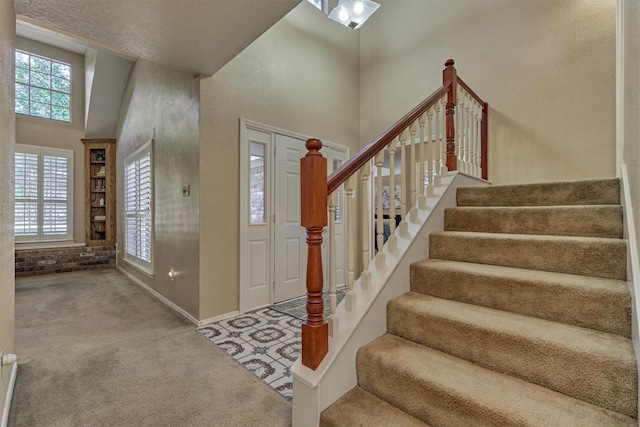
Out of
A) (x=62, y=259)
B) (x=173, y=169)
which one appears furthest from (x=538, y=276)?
(x=62, y=259)

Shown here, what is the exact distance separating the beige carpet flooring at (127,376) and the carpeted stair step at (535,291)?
3.65ft

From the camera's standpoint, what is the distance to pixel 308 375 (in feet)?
4.13

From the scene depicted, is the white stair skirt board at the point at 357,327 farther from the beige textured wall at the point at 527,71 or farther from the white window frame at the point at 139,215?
the white window frame at the point at 139,215

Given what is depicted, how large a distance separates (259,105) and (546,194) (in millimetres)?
2791

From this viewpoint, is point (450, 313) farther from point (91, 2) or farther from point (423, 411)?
point (91, 2)

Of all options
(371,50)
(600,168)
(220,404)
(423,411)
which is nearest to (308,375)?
(423,411)

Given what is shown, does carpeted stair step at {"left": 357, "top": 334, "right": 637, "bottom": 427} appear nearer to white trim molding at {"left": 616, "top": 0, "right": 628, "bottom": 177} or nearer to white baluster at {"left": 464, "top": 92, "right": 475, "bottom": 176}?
white trim molding at {"left": 616, "top": 0, "right": 628, "bottom": 177}

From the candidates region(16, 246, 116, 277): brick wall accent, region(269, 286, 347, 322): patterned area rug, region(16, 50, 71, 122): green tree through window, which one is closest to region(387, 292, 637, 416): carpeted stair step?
region(269, 286, 347, 322): patterned area rug

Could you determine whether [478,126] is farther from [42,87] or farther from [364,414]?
[42,87]

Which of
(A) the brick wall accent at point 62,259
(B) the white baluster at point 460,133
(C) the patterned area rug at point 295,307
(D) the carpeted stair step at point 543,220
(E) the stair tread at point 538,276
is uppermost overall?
(B) the white baluster at point 460,133

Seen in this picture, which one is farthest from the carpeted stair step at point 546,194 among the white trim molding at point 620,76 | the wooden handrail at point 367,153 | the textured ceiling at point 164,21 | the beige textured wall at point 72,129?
the beige textured wall at point 72,129

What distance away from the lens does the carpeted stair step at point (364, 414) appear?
3.78 feet

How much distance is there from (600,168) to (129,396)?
4249 millimetres

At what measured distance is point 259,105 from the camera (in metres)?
3.19
